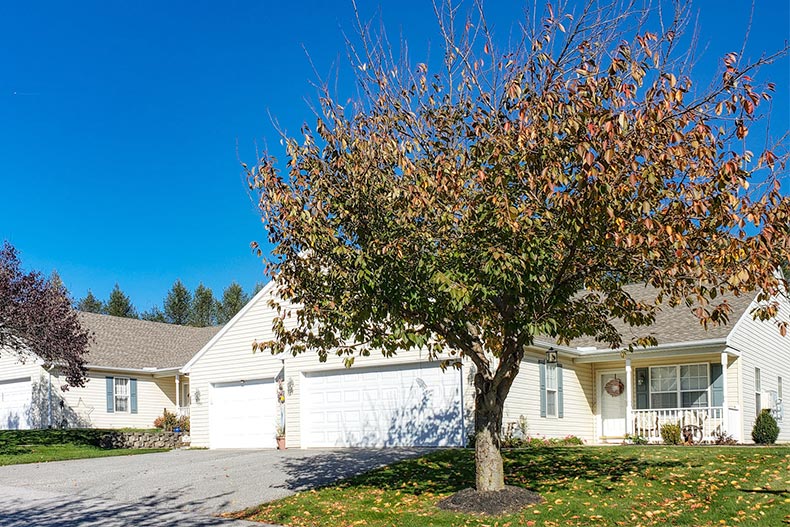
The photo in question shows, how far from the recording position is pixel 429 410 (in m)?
19.0

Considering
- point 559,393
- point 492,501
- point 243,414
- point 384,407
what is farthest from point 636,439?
point 243,414

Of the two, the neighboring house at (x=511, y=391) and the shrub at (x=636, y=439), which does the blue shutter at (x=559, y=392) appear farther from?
the shrub at (x=636, y=439)

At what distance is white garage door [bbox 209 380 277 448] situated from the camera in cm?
2258

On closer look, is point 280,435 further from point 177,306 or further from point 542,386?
point 177,306

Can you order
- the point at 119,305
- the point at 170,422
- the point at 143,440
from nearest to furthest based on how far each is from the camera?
1. the point at 143,440
2. the point at 170,422
3. the point at 119,305

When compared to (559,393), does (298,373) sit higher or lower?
higher

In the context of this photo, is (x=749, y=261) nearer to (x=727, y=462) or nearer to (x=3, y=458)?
(x=727, y=462)

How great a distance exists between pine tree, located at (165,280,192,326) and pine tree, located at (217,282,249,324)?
2.56m

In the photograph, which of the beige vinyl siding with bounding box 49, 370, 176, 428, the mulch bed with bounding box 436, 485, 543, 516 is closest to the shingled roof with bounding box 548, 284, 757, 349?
the mulch bed with bounding box 436, 485, 543, 516

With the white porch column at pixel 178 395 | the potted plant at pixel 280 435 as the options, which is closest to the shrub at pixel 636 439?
the potted plant at pixel 280 435

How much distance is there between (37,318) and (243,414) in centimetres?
612

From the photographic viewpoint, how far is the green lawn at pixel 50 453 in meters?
20.3

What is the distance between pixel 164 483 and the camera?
1521 centimetres

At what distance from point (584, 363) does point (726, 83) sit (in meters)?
14.3
